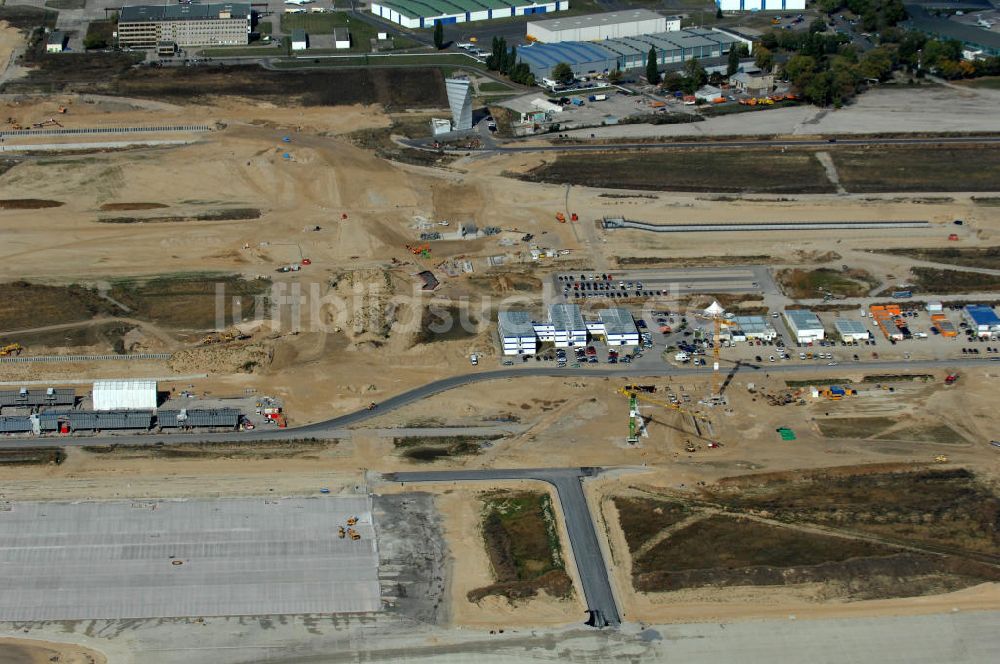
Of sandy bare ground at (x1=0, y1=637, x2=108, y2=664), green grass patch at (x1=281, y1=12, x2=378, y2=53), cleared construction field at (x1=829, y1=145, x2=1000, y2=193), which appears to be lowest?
sandy bare ground at (x1=0, y1=637, x2=108, y2=664)

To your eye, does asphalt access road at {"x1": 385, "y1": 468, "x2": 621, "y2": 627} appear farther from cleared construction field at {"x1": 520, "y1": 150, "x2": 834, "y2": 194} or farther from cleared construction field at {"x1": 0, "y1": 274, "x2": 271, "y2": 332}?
cleared construction field at {"x1": 520, "y1": 150, "x2": 834, "y2": 194}

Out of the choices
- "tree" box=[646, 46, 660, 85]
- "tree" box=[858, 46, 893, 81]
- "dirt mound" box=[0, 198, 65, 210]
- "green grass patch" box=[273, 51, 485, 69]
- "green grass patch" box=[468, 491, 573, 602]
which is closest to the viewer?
"green grass patch" box=[468, 491, 573, 602]

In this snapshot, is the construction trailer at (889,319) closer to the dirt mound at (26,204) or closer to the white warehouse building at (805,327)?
the white warehouse building at (805,327)

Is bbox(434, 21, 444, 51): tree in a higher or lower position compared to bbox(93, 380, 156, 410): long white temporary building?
higher

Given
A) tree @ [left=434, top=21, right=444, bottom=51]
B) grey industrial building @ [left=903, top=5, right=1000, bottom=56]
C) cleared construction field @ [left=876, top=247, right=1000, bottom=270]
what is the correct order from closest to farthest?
cleared construction field @ [left=876, top=247, right=1000, bottom=270]
grey industrial building @ [left=903, top=5, right=1000, bottom=56]
tree @ [left=434, top=21, right=444, bottom=51]

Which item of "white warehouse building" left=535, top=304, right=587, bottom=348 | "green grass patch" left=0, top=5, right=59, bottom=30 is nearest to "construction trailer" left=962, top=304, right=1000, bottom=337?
"white warehouse building" left=535, top=304, right=587, bottom=348

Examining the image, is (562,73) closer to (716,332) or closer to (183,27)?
(183,27)

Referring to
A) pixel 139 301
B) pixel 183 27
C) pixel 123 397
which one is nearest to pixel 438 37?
pixel 183 27

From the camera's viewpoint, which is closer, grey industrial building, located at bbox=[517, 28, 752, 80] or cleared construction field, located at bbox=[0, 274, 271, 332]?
cleared construction field, located at bbox=[0, 274, 271, 332]
